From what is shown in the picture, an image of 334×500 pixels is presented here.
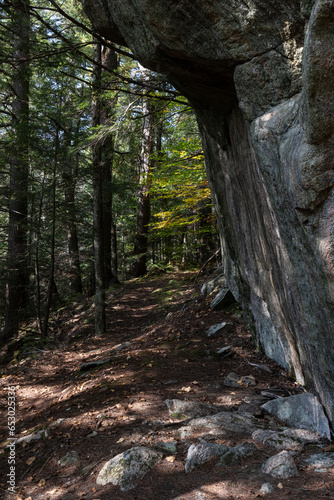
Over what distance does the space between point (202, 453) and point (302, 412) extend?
142 centimetres

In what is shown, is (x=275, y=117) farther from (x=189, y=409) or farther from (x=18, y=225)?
(x=18, y=225)

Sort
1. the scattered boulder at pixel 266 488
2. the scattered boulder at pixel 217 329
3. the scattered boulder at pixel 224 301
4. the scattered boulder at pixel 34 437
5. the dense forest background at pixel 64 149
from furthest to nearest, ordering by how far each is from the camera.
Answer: the scattered boulder at pixel 224 301, the dense forest background at pixel 64 149, the scattered boulder at pixel 217 329, the scattered boulder at pixel 34 437, the scattered boulder at pixel 266 488

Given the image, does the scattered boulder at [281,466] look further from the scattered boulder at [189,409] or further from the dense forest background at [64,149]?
the dense forest background at [64,149]

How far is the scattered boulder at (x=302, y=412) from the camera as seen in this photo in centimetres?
369

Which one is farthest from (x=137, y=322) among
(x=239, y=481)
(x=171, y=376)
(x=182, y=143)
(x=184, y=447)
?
(x=239, y=481)

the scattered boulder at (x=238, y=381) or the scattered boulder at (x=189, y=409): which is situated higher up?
the scattered boulder at (x=238, y=381)

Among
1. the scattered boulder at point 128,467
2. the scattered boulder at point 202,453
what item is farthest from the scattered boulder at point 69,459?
the scattered boulder at point 202,453

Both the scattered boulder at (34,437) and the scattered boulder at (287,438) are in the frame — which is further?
the scattered boulder at (34,437)

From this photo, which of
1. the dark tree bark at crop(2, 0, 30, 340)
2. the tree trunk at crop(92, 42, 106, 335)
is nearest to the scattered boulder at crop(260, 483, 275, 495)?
the tree trunk at crop(92, 42, 106, 335)

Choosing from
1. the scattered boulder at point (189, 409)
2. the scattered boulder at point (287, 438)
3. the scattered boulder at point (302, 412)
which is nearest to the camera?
the scattered boulder at point (287, 438)

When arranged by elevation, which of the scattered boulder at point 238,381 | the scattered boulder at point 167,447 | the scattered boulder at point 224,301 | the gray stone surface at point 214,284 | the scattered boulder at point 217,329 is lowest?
the scattered boulder at point 167,447

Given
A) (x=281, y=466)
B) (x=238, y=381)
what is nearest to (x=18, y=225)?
(x=238, y=381)

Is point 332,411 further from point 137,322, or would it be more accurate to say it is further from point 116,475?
point 137,322

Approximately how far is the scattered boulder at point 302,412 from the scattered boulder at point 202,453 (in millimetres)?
1094
